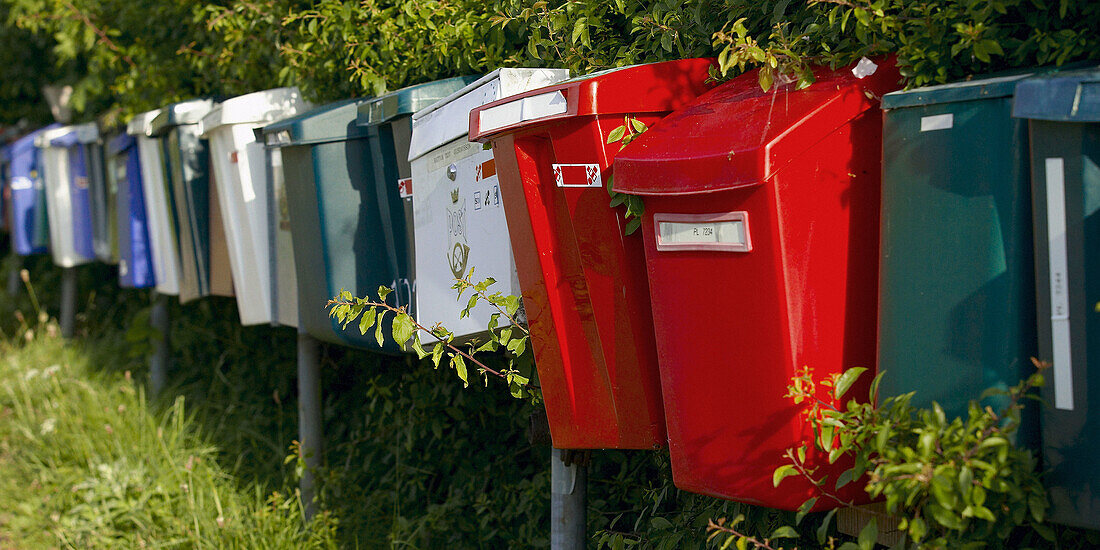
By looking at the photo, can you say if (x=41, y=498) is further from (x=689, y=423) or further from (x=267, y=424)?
(x=689, y=423)

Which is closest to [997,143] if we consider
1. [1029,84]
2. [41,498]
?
[1029,84]

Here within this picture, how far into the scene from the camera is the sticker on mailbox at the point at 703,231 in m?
2.00

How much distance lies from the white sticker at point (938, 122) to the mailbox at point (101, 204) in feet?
16.5

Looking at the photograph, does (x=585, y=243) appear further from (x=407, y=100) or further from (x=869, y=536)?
(x=407, y=100)

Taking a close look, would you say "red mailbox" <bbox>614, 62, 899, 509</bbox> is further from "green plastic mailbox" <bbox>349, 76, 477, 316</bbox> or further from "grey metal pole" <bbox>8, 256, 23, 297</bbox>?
"grey metal pole" <bbox>8, 256, 23, 297</bbox>

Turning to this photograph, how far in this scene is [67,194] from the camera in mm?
6719

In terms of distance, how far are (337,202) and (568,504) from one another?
4.10 ft

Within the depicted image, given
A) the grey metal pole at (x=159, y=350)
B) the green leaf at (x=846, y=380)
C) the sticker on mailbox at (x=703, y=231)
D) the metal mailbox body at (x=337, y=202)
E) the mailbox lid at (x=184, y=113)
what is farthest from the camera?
the grey metal pole at (x=159, y=350)

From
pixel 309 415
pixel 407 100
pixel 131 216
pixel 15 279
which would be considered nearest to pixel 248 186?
pixel 309 415

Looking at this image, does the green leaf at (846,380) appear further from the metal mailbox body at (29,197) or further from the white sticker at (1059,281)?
the metal mailbox body at (29,197)

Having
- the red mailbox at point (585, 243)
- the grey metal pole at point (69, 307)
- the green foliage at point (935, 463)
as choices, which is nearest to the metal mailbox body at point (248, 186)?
the red mailbox at point (585, 243)

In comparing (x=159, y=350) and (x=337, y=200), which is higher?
(x=337, y=200)

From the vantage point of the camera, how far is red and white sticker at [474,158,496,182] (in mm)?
2670

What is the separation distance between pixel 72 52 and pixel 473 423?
3.60 metres
